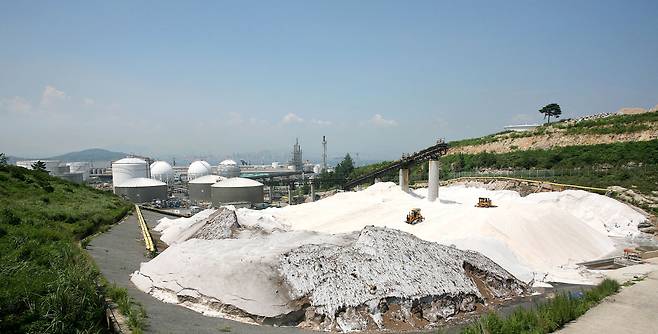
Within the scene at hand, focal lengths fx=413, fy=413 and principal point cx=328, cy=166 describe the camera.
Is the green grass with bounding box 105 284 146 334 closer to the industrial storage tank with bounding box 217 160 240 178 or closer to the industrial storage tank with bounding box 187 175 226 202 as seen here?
the industrial storage tank with bounding box 187 175 226 202

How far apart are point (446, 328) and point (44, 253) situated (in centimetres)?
1062

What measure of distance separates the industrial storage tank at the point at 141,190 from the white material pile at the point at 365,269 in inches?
1501

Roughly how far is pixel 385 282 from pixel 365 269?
0.75m

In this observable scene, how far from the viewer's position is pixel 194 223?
24.9m

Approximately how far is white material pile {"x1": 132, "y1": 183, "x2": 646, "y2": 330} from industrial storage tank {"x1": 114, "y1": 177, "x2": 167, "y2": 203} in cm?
3813

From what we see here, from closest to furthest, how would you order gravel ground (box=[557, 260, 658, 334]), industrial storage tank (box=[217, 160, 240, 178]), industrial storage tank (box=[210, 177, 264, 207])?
gravel ground (box=[557, 260, 658, 334]) < industrial storage tank (box=[210, 177, 264, 207]) < industrial storage tank (box=[217, 160, 240, 178])

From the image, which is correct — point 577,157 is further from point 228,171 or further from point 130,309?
point 228,171

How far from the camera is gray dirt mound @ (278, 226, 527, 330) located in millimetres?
11344

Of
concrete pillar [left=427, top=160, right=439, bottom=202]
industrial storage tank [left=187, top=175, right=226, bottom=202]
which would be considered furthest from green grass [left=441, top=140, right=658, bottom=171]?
industrial storage tank [left=187, top=175, right=226, bottom=202]

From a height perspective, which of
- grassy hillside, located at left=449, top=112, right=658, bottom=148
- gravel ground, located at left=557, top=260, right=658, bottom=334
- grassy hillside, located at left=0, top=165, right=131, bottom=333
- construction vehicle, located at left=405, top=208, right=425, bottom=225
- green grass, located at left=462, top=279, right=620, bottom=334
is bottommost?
gravel ground, located at left=557, top=260, right=658, bottom=334

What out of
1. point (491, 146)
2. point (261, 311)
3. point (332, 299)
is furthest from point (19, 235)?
point (491, 146)

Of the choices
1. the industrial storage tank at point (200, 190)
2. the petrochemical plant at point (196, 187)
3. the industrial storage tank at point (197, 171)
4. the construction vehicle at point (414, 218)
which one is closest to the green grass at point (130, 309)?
the construction vehicle at point (414, 218)

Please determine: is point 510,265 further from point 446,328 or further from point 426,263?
point 446,328

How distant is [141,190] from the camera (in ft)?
184
